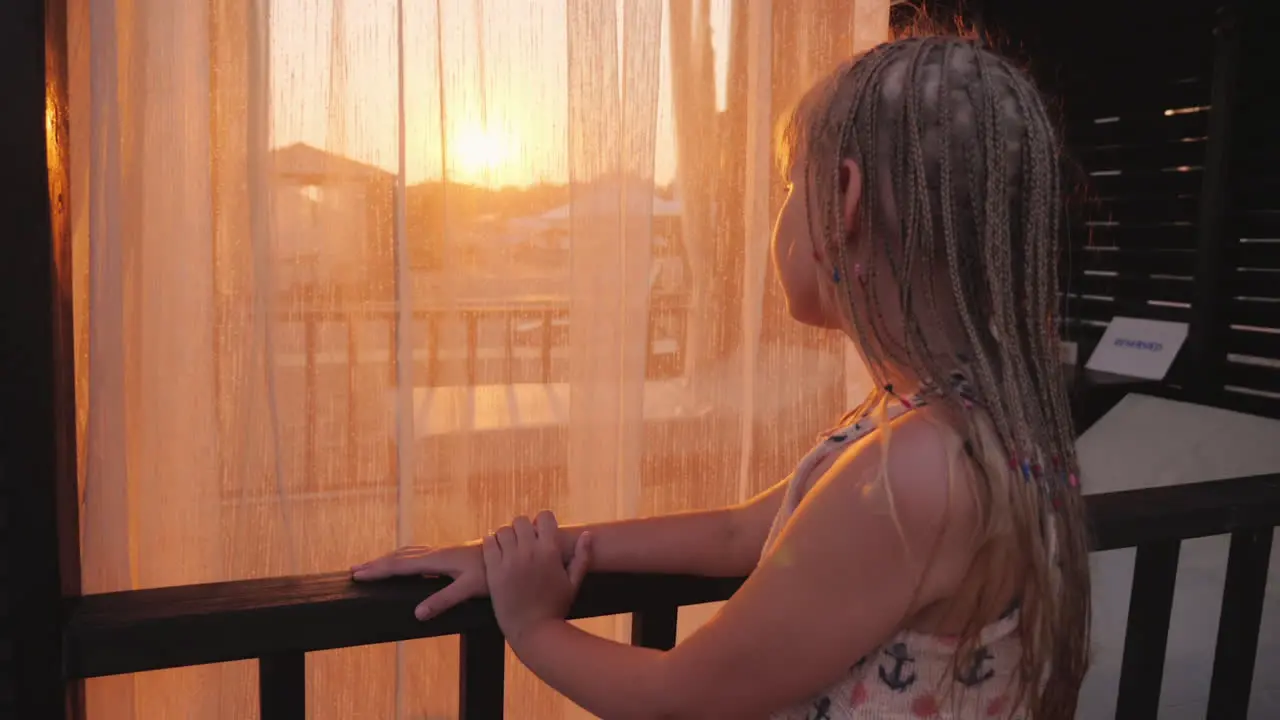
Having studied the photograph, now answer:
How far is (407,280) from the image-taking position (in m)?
1.04

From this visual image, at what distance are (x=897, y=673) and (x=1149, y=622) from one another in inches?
17.0

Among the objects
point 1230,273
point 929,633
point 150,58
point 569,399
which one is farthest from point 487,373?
point 1230,273

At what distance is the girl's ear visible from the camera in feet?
2.32

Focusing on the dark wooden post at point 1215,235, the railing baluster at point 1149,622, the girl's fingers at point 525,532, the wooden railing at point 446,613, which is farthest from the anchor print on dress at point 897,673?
the dark wooden post at point 1215,235

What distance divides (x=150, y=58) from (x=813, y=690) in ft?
2.66

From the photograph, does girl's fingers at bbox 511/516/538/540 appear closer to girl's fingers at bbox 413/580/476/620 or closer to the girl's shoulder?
girl's fingers at bbox 413/580/476/620

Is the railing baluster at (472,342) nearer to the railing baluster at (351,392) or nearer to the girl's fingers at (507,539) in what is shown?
the railing baluster at (351,392)

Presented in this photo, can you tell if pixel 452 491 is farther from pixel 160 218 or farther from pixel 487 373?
pixel 160 218

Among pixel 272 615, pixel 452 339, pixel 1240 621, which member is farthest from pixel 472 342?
pixel 1240 621

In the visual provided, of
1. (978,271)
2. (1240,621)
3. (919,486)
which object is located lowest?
(1240,621)

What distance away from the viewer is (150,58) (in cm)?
92

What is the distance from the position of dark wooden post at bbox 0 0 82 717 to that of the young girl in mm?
216

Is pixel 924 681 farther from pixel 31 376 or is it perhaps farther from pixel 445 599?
pixel 31 376

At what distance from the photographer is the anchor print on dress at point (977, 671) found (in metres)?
0.70
